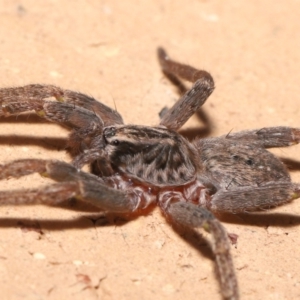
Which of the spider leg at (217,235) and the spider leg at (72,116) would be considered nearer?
the spider leg at (217,235)

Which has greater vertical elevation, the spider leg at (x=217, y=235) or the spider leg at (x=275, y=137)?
the spider leg at (x=275, y=137)

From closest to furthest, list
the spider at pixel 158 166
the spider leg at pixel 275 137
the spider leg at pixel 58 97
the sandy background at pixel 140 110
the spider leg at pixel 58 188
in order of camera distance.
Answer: the spider leg at pixel 58 188 < the sandy background at pixel 140 110 < the spider at pixel 158 166 < the spider leg at pixel 58 97 < the spider leg at pixel 275 137

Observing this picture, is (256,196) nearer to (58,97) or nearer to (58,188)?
(58,188)

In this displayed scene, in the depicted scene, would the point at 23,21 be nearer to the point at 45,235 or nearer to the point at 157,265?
the point at 45,235

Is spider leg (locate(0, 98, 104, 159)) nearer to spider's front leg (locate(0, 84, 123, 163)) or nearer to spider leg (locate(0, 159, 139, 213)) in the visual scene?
spider's front leg (locate(0, 84, 123, 163))

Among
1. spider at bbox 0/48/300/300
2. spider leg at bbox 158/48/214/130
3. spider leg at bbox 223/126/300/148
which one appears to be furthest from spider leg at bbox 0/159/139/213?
spider leg at bbox 223/126/300/148

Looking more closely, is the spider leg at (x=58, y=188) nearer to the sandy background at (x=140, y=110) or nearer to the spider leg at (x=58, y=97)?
the sandy background at (x=140, y=110)

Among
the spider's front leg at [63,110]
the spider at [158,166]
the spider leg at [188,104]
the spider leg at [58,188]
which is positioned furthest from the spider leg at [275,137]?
the spider leg at [58,188]
